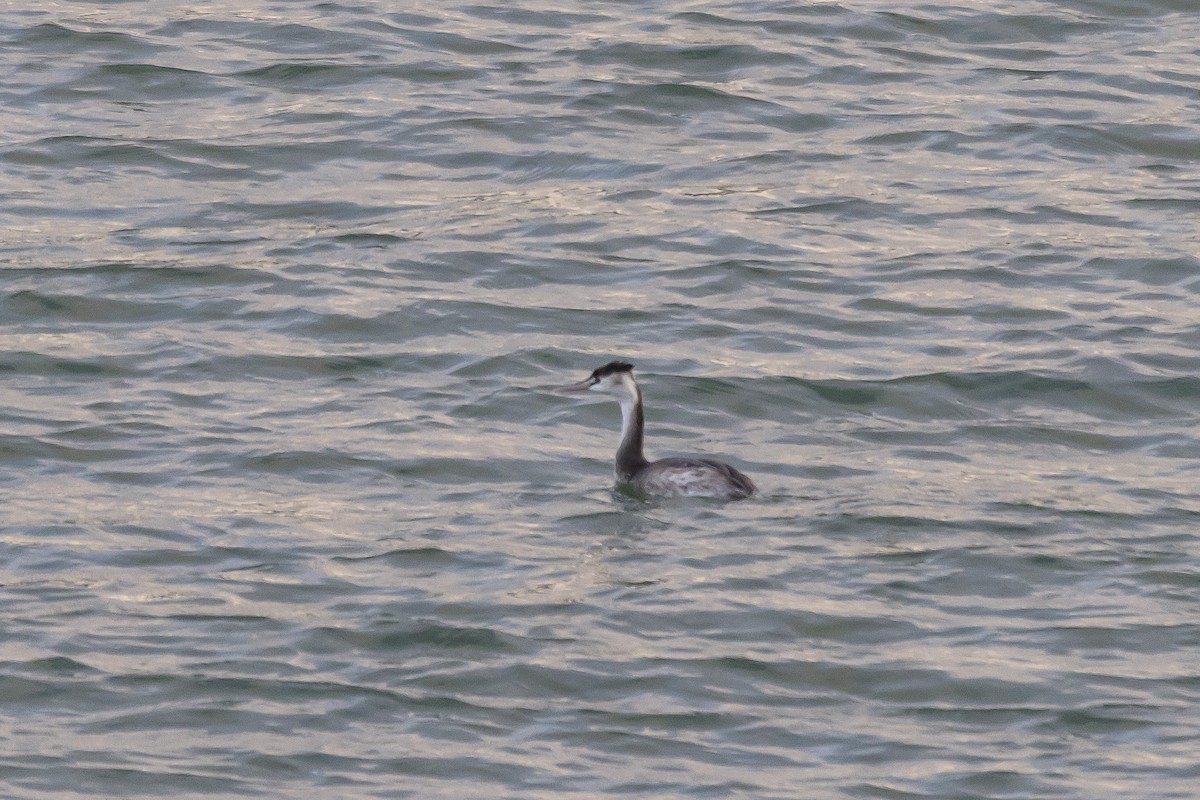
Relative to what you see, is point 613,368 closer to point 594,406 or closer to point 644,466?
point 644,466

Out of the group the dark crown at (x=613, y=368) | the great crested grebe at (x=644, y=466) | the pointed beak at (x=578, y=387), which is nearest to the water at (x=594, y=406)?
the great crested grebe at (x=644, y=466)

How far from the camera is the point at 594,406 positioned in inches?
595

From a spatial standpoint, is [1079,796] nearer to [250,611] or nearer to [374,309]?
[250,611]

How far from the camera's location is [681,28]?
22.1 m

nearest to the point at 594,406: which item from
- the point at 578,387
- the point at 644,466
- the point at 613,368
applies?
the point at 578,387

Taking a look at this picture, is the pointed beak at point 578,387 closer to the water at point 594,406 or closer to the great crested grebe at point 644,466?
the great crested grebe at point 644,466

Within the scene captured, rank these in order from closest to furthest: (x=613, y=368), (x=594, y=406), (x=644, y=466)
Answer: (x=644, y=466)
(x=613, y=368)
(x=594, y=406)

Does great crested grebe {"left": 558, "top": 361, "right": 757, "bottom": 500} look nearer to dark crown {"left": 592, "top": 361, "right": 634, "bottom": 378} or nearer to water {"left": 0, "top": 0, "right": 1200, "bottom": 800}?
dark crown {"left": 592, "top": 361, "right": 634, "bottom": 378}

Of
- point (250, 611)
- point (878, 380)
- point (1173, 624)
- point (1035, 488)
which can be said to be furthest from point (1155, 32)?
point (250, 611)

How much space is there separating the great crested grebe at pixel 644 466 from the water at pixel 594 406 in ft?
0.52

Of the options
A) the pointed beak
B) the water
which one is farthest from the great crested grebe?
the water

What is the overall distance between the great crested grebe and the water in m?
0.16

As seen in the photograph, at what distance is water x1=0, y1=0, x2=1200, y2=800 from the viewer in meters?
10.1

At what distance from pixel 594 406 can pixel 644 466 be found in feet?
5.66
